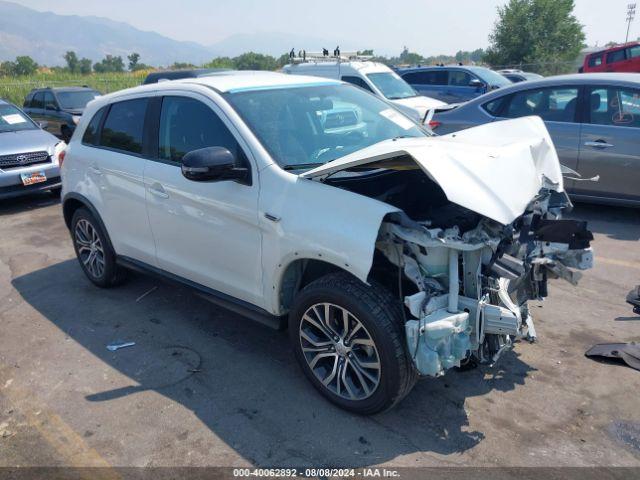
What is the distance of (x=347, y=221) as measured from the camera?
2.96m

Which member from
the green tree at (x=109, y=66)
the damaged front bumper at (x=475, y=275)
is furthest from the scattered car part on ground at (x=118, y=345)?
the green tree at (x=109, y=66)

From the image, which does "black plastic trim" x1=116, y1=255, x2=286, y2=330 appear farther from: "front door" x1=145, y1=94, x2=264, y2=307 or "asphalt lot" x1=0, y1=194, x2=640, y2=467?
"asphalt lot" x1=0, y1=194, x2=640, y2=467

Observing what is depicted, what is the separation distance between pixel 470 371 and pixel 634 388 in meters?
0.99

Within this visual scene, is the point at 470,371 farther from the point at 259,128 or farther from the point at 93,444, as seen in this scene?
the point at 93,444

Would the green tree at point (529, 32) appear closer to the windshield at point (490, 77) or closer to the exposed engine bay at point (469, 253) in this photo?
the windshield at point (490, 77)

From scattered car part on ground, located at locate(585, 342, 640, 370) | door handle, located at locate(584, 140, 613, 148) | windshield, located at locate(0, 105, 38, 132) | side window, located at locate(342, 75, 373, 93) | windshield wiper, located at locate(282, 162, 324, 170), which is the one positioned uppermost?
side window, located at locate(342, 75, 373, 93)

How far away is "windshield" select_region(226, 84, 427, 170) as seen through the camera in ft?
11.7

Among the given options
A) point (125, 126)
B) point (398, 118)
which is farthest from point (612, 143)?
point (125, 126)

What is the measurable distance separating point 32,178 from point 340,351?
23.7 ft

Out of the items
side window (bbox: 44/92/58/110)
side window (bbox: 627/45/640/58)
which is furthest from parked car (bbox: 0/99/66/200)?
side window (bbox: 627/45/640/58)

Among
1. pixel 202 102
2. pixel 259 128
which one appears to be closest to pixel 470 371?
pixel 259 128

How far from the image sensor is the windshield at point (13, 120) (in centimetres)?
944

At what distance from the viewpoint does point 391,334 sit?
289 cm

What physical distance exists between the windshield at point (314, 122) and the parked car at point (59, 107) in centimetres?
1092
